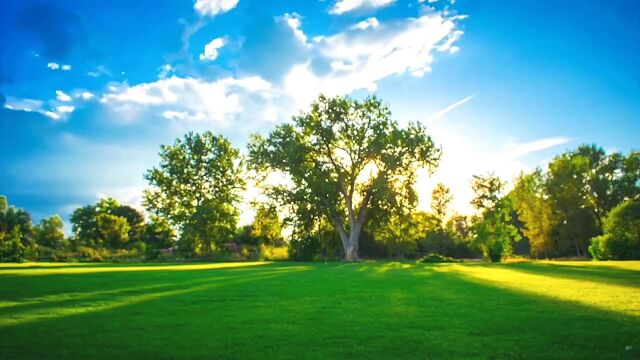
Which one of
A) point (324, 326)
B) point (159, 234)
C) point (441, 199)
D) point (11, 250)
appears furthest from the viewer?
point (159, 234)

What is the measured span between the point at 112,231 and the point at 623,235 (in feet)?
244

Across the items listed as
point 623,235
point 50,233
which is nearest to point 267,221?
point 623,235

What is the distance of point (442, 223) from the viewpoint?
7125 centimetres

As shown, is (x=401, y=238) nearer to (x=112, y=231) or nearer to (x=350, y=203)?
(x=350, y=203)

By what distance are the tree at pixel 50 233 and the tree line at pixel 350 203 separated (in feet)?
1.12

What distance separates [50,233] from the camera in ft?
231

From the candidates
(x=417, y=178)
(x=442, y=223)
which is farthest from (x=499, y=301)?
(x=442, y=223)

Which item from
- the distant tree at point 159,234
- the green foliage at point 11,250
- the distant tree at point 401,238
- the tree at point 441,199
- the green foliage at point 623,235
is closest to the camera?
the green foliage at point 11,250

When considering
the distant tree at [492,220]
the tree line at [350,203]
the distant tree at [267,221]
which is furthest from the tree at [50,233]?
the distant tree at [492,220]

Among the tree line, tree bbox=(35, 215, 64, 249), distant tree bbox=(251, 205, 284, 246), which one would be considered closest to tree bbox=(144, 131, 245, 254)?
the tree line

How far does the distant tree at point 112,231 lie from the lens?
6925cm

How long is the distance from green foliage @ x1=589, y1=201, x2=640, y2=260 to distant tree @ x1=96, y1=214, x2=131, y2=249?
71.7m

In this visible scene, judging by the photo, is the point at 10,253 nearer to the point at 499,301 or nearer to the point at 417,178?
the point at 417,178

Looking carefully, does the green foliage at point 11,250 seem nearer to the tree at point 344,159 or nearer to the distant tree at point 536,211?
the tree at point 344,159
